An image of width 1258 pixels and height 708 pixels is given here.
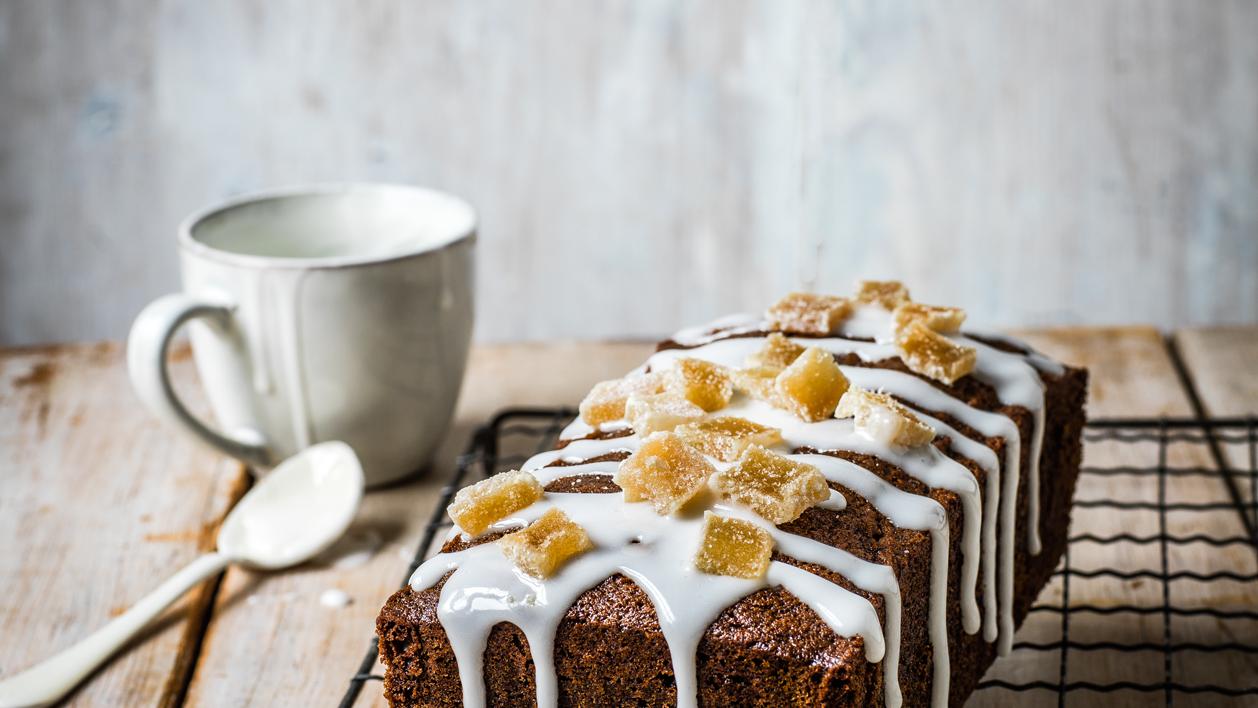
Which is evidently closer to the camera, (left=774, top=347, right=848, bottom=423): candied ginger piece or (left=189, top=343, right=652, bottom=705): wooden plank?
(left=774, top=347, right=848, bottom=423): candied ginger piece

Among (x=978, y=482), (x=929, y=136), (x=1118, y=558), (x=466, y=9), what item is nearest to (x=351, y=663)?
(x=978, y=482)

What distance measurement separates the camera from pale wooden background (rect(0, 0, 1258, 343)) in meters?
2.52

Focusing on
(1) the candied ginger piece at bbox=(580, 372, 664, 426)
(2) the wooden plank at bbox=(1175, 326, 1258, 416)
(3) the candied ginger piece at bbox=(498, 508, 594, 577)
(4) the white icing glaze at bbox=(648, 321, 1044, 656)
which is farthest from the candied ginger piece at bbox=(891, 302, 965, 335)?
(2) the wooden plank at bbox=(1175, 326, 1258, 416)

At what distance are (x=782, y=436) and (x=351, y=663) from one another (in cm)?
58

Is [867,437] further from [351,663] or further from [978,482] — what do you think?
[351,663]

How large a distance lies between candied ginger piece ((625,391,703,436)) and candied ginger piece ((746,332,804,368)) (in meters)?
0.12

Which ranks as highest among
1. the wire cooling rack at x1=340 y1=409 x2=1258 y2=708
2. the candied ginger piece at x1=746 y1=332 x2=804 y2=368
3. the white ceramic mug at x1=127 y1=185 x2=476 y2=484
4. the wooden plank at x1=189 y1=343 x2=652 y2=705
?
the candied ginger piece at x1=746 y1=332 x2=804 y2=368

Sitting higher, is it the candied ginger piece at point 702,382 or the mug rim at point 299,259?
the mug rim at point 299,259

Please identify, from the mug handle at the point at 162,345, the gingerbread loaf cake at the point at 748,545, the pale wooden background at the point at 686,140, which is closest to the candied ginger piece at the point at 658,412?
the gingerbread loaf cake at the point at 748,545

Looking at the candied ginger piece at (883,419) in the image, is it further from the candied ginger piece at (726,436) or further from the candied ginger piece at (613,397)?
the candied ginger piece at (613,397)

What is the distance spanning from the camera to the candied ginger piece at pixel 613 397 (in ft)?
4.41

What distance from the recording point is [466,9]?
2520 mm

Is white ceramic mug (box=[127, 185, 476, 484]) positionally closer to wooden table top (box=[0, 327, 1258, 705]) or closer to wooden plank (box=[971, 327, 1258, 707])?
wooden table top (box=[0, 327, 1258, 705])

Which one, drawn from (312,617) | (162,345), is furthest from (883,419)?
(162,345)
